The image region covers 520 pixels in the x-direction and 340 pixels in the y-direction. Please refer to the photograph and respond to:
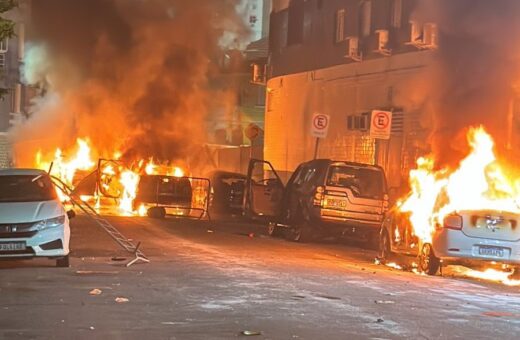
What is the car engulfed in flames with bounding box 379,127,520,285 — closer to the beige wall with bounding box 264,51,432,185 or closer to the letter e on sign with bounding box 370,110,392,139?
the letter e on sign with bounding box 370,110,392,139

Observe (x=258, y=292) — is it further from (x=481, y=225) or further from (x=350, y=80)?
(x=350, y=80)

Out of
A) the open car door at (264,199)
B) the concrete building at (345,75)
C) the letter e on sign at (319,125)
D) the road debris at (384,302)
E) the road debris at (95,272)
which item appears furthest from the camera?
the concrete building at (345,75)

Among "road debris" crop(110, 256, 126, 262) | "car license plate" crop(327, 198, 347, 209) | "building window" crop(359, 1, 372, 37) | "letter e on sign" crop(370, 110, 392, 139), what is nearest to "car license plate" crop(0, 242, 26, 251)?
"road debris" crop(110, 256, 126, 262)

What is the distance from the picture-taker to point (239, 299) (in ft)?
29.8

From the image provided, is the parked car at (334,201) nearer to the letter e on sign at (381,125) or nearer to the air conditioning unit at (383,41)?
the letter e on sign at (381,125)

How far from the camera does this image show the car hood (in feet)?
37.0

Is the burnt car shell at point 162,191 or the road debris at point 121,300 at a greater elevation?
the burnt car shell at point 162,191

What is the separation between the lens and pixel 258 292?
9.64 metres

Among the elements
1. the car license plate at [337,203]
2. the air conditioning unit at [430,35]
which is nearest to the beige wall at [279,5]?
A: the air conditioning unit at [430,35]

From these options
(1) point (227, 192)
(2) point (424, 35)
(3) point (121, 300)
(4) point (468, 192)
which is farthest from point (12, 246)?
(1) point (227, 192)

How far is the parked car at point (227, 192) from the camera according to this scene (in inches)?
1014

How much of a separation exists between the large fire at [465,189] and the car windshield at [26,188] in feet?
19.5

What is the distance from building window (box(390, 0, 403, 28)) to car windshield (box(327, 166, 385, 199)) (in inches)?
255

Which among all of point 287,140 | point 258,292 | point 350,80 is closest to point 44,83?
point 287,140
